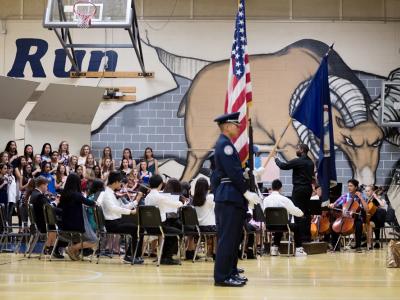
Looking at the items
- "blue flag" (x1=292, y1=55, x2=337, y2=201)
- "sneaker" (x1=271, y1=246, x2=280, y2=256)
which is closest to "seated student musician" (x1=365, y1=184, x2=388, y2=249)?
"sneaker" (x1=271, y1=246, x2=280, y2=256)

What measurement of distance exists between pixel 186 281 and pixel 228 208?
1.00 metres

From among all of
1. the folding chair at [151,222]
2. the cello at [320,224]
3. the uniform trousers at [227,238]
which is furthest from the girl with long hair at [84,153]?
the uniform trousers at [227,238]

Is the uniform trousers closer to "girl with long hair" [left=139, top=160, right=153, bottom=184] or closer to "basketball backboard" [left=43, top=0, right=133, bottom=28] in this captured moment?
"basketball backboard" [left=43, top=0, right=133, bottom=28]

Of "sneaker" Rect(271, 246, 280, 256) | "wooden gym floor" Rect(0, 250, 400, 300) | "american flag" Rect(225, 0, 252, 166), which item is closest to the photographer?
"wooden gym floor" Rect(0, 250, 400, 300)

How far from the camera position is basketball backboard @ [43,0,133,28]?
14.8 m

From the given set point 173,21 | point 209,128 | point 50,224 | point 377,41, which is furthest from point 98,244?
point 377,41

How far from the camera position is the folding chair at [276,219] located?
12922 mm

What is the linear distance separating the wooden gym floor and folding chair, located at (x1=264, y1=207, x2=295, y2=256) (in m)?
1.46

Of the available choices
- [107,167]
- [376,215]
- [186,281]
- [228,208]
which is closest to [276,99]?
[376,215]

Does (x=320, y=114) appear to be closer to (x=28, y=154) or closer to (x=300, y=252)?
(x=300, y=252)

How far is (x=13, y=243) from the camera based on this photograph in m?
14.8

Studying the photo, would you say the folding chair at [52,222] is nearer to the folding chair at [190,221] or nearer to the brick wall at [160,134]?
the folding chair at [190,221]

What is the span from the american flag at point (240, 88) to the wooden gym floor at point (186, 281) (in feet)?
5.32

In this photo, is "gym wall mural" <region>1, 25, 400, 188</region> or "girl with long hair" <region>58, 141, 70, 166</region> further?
"gym wall mural" <region>1, 25, 400, 188</region>
